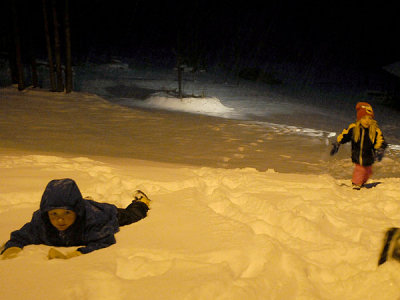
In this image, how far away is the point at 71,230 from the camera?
250 cm

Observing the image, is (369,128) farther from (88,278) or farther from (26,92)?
(26,92)

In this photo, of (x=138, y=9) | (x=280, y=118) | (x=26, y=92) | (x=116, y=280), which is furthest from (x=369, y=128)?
(x=138, y=9)

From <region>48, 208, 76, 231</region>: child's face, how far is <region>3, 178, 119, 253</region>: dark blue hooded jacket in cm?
4

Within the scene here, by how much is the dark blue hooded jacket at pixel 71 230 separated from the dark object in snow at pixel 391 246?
6.54ft

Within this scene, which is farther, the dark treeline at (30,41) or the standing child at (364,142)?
the dark treeline at (30,41)

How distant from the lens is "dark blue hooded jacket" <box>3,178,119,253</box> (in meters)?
2.38

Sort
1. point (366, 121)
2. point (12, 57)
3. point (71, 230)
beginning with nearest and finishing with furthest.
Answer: point (71, 230) → point (366, 121) → point (12, 57)

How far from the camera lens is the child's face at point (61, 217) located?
2359 mm

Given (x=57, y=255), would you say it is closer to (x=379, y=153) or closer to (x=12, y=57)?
(x=379, y=153)

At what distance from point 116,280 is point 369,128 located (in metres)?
3.77

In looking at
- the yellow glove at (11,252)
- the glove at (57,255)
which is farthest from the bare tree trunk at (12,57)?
the glove at (57,255)

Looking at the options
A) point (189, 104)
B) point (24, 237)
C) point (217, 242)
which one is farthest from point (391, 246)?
point (189, 104)

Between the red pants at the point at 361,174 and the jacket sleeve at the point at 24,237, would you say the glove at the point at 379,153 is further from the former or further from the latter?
the jacket sleeve at the point at 24,237

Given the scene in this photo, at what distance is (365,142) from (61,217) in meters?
3.81
